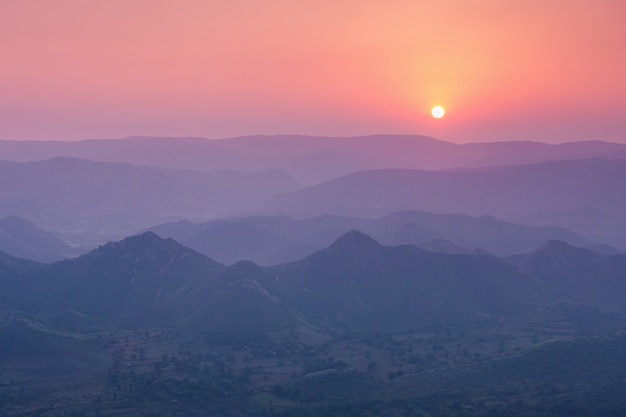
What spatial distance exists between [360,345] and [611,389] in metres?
50.7

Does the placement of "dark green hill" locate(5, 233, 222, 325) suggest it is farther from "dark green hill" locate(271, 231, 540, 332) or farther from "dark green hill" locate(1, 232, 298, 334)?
"dark green hill" locate(271, 231, 540, 332)

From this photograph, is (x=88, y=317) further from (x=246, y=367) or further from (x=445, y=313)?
(x=445, y=313)

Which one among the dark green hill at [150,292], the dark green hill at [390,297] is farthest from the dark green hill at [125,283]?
the dark green hill at [390,297]

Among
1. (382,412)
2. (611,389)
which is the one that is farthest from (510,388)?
(382,412)

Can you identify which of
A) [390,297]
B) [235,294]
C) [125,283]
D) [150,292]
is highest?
[125,283]

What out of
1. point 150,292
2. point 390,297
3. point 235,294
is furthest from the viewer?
point 390,297

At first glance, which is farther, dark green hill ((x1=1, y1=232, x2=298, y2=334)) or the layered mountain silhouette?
the layered mountain silhouette

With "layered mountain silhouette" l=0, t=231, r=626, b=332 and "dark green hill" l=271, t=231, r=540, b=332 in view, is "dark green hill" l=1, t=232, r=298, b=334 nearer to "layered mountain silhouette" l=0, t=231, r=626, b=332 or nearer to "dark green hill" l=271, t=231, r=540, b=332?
"layered mountain silhouette" l=0, t=231, r=626, b=332

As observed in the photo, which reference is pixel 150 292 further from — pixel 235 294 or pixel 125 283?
pixel 235 294

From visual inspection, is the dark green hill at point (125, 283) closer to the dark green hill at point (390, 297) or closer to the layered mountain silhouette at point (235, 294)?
the layered mountain silhouette at point (235, 294)

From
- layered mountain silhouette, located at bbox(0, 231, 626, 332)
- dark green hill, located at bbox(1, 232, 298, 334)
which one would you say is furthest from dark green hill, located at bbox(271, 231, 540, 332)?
dark green hill, located at bbox(1, 232, 298, 334)

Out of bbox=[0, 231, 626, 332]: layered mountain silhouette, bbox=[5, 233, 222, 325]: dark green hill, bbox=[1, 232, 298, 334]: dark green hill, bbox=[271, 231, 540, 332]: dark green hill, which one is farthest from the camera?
bbox=[271, 231, 540, 332]: dark green hill

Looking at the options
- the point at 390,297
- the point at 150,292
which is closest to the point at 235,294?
the point at 150,292

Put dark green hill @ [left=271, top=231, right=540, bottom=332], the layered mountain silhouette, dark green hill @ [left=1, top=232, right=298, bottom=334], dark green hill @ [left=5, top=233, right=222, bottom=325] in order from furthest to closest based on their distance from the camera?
dark green hill @ [left=271, top=231, right=540, bottom=332] → dark green hill @ [left=5, top=233, right=222, bottom=325] → the layered mountain silhouette → dark green hill @ [left=1, top=232, right=298, bottom=334]
